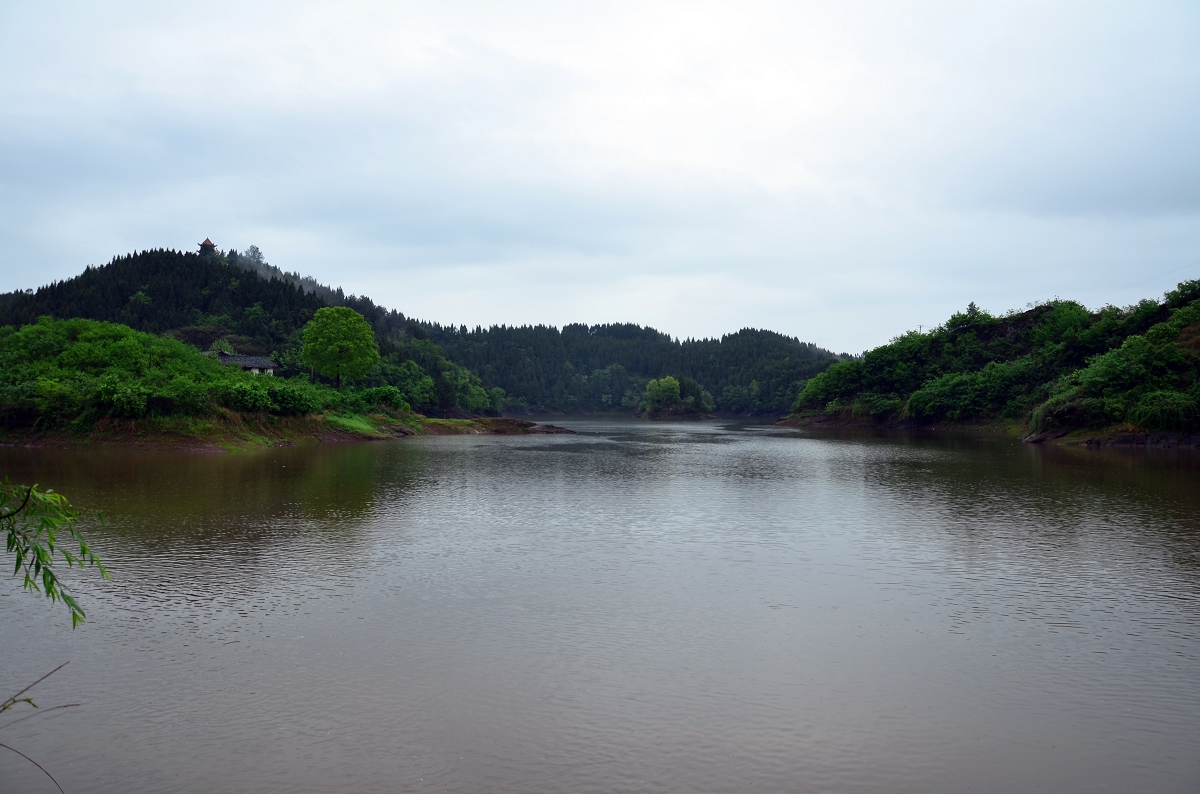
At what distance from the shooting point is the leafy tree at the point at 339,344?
9356cm

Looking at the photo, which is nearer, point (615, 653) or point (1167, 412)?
point (615, 653)

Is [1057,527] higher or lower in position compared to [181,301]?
lower

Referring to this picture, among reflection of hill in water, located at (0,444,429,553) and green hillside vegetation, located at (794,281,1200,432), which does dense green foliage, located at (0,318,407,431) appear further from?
green hillside vegetation, located at (794,281,1200,432)

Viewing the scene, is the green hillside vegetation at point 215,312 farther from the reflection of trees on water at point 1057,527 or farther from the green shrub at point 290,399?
the reflection of trees on water at point 1057,527

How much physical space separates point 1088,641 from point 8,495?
14633 millimetres

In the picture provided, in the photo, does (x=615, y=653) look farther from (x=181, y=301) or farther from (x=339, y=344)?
(x=181, y=301)

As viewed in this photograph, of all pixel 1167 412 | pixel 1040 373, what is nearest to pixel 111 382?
pixel 1167 412

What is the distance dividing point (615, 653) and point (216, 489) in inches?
955

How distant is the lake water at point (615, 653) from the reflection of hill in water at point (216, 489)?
301 millimetres

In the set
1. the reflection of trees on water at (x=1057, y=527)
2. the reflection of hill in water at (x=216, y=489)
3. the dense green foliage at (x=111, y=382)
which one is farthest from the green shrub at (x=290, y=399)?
the reflection of trees on water at (x=1057, y=527)

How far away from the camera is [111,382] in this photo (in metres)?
54.0

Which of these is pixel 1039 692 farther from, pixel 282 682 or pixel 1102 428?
pixel 1102 428

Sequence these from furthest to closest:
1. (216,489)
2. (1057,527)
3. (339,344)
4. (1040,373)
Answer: (1040,373) → (339,344) → (216,489) → (1057,527)

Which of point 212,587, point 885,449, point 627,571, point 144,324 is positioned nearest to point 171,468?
point 212,587
